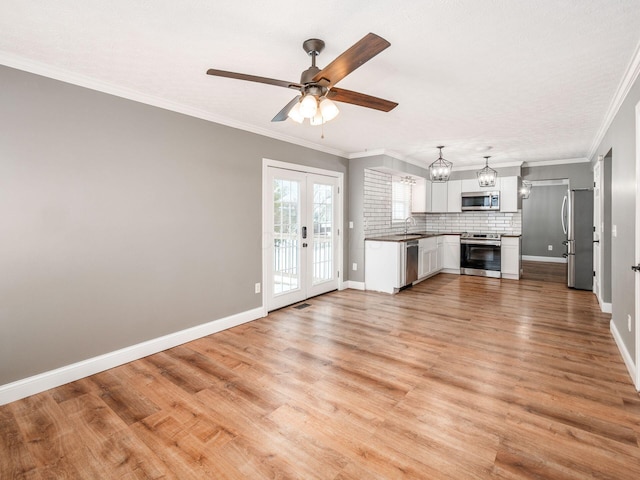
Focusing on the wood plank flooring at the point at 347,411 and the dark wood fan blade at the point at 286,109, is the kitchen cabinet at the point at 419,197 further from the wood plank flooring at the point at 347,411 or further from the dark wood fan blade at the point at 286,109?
the dark wood fan blade at the point at 286,109

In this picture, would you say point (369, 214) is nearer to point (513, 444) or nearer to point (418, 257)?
point (418, 257)

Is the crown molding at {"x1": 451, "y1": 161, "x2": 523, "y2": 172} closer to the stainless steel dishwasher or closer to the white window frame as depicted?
the white window frame

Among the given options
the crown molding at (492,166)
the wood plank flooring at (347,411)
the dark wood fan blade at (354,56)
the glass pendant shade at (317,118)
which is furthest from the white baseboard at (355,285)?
the dark wood fan blade at (354,56)

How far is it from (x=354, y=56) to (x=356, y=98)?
593mm

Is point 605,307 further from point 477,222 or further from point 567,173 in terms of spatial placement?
point 477,222

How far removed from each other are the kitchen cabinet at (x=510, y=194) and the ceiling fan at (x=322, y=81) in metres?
5.32

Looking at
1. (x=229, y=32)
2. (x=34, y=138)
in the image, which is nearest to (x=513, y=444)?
(x=229, y=32)

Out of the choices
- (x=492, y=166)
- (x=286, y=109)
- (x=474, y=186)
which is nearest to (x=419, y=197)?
(x=474, y=186)

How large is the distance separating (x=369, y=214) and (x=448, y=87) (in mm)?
3108

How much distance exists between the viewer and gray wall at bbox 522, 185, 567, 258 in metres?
9.08

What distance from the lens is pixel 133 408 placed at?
89.0 inches

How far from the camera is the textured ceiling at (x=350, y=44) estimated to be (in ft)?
6.07

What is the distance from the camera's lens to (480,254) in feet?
22.8

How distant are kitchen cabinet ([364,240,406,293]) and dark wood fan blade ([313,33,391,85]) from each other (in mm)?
3841
